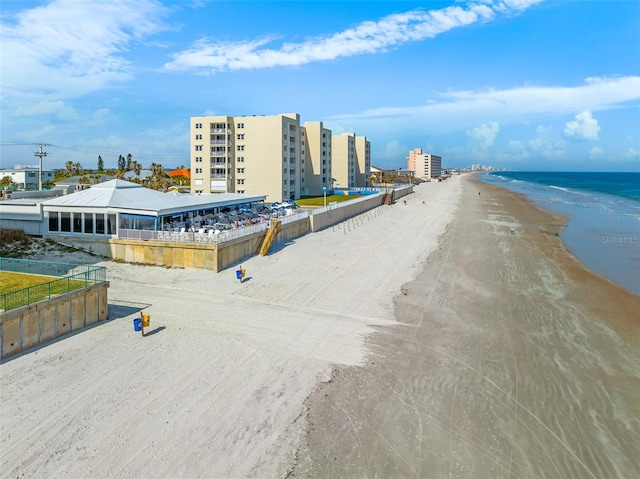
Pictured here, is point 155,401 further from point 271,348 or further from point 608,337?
point 608,337

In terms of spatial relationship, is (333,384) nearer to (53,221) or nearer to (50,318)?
(50,318)

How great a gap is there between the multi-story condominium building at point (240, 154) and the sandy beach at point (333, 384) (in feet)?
137

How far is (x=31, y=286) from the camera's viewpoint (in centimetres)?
1473

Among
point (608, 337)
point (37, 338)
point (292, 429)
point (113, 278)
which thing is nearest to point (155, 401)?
point (292, 429)

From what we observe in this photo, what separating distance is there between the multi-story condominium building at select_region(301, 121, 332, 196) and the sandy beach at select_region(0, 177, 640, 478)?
2377 inches

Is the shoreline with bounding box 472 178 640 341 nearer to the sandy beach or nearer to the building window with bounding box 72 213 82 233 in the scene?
the sandy beach

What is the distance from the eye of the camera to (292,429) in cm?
1045

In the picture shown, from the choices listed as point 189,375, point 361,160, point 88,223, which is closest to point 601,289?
point 189,375

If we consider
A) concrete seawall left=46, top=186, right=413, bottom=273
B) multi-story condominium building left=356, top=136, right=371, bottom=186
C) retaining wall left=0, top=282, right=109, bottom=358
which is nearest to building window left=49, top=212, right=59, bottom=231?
concrete seawall left=46, top=186, right=413, bottom=273

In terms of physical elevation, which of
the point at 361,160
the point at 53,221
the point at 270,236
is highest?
the point at 361,160

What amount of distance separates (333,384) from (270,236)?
1910 cm

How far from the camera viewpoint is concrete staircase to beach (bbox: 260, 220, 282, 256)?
1166 inches

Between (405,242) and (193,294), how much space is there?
20021 mm

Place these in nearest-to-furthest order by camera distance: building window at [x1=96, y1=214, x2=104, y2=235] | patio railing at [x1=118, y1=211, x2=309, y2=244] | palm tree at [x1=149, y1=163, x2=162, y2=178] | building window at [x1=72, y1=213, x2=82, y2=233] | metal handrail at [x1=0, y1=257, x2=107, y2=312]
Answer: metal handrail at [x1=0, y1=257, x2=107, y2=312]
patio railing at [x1=118, y1=211, x2=309, y2=244]
building window at [x1=96, y1=214, x2=104, y2=235]
building window at [x1=72, y1=213, x2=82, y2=233]
palm tree at [x1=149, y1=163, x2=162, y2=178]
